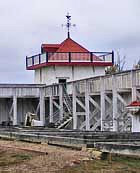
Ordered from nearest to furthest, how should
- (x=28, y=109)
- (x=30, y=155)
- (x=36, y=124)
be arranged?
(x=30, y=155), (x=36, y=124), (x=28, y=109)

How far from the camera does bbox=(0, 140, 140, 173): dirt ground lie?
1272 centimetres

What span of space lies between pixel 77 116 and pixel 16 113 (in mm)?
7639

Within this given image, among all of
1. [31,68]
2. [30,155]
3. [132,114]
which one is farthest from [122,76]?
[31,68]

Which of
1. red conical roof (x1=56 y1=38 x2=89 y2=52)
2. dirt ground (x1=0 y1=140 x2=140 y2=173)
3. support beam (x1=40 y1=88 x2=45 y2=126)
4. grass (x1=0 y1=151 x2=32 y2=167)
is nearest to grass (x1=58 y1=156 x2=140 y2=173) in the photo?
dirt ground (x1=0 y1=140 x2=140 y2=173)

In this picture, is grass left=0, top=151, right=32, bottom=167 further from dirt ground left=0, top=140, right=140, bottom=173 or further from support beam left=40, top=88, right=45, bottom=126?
support beam left=40, top=88, right=45, bottom=126

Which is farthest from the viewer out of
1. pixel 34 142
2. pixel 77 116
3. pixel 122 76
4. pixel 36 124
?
pixel 36 124

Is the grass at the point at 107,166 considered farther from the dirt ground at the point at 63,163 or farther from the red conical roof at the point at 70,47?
the red conical roof at the point at 70,47

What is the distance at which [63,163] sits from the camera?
44.8 ft

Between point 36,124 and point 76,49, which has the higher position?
point 76,49

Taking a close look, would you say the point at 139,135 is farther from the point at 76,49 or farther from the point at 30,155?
the point at 76,49

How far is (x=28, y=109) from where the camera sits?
139 feet

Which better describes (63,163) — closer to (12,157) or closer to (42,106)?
(12,157)

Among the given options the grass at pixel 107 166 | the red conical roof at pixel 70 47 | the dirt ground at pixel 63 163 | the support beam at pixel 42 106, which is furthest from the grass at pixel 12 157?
the red conical roof at pixel 70 47

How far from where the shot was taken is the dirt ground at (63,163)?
1272 centimetres
